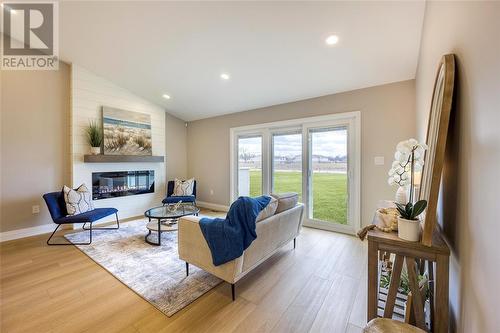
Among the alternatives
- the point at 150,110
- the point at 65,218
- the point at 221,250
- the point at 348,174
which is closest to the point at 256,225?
the point at 221,250

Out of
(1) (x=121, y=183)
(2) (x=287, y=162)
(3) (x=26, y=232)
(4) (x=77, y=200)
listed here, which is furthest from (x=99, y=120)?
(2) (x=287, y=162)

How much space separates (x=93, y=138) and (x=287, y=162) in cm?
388

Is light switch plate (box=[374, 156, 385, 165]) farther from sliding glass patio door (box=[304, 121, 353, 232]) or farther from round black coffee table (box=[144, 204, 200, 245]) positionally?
round black coffee table (box=[144, 204, 200, 245])

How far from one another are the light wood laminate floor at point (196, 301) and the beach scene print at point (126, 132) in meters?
2.32

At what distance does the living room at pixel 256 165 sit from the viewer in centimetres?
114

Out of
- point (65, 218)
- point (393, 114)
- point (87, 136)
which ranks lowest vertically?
point (65, 218)

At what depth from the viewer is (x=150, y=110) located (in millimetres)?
5145

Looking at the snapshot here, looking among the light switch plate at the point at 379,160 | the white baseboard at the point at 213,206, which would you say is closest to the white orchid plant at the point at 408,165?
the light switch plate at the point at 379,160

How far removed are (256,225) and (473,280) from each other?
1.50 metres

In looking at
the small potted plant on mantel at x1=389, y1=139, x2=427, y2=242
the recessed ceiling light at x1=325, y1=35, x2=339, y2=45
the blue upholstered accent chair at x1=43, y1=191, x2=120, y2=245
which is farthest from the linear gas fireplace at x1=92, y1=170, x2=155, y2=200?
the small potted plant on mantel at x1=389, y1=139, x2=427, y2=242

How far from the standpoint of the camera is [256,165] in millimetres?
4988

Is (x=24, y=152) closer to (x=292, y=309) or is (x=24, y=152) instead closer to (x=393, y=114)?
(x=292, y=309)

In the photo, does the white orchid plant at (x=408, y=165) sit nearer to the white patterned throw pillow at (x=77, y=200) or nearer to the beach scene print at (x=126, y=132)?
the white patterned throw pillow at (x=77, y=200)

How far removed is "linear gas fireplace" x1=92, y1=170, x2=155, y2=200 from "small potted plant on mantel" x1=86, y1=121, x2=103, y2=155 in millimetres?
480
